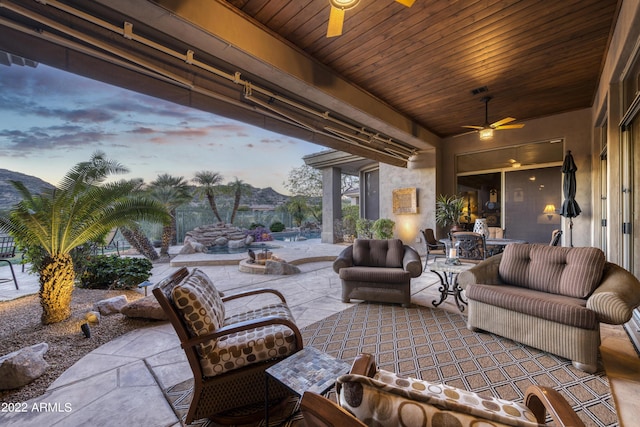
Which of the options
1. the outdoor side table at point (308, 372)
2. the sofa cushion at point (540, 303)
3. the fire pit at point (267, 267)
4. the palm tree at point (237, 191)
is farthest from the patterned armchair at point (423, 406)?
the palm tree at point (237, 191)

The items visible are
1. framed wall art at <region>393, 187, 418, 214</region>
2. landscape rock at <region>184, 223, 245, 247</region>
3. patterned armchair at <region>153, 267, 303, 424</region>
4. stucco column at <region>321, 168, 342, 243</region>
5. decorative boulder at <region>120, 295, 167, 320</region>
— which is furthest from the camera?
landscape rock at <region>184, 223, 245, 247</region>

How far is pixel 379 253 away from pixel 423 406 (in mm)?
3253

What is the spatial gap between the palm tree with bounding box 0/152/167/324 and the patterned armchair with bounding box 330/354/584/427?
3623 millimetres

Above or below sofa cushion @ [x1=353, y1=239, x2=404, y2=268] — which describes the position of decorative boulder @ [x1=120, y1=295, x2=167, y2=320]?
below

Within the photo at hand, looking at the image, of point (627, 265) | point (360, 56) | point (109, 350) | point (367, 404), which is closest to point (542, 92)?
point (627, 265)

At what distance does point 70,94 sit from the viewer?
490 inches

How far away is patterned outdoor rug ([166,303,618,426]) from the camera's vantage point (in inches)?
68.2

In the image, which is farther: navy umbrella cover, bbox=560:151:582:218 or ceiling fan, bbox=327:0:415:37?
navy umbrella cover, bbox=560:151:582:218

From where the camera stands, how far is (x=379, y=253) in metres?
3.81

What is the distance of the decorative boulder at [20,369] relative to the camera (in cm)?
184

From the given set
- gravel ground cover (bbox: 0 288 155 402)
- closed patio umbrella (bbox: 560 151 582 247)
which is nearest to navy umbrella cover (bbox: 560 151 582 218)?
closed patio umbrella (bbox: 560 151 582 247)

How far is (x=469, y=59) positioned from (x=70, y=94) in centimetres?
1728

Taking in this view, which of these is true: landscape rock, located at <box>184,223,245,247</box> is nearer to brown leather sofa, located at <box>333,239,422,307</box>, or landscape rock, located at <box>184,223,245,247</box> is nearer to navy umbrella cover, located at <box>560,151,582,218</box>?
brown leather sofa, located at <box>333,239,422,307</box>

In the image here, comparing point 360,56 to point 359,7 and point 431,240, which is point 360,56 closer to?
point 359,7
